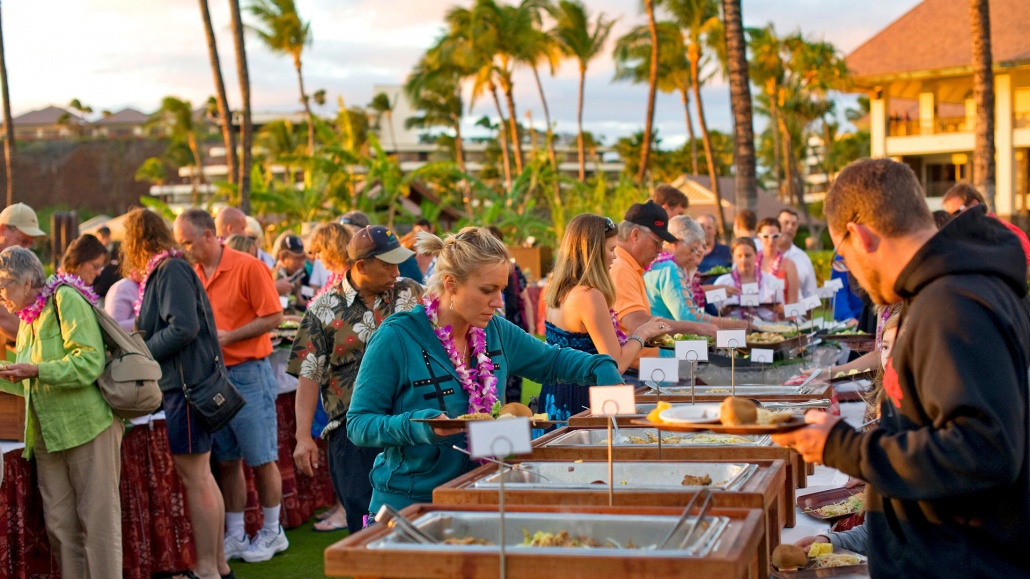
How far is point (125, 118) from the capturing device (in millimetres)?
96938

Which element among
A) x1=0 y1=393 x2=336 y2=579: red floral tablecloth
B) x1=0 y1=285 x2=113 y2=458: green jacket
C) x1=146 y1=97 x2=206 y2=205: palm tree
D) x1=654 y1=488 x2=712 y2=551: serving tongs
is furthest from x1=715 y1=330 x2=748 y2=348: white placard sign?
x1=146 y1=97 x2=206 y2=205: palm tree

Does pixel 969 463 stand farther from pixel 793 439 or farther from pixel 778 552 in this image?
pixel 778 552

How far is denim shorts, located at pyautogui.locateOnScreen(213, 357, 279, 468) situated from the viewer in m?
5.58

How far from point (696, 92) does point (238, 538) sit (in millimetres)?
34975

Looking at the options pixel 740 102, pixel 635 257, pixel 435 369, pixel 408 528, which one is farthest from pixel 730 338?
pixel 740 102

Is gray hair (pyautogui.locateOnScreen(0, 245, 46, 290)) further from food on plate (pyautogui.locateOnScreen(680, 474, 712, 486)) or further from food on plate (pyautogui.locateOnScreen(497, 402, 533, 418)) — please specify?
food on plate (pyautogui.locateOnScreen(680, 474, 712, 486))

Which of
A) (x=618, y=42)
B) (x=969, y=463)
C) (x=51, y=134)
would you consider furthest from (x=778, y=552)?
(x=51, y=134)

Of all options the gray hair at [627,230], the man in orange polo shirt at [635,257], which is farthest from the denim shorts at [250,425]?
the gray hair at [627,230]

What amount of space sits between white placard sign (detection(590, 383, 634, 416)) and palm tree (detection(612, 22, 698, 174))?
38999mm

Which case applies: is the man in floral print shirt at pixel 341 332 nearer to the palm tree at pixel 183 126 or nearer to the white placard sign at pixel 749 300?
the white placard sign at pixel 749 300

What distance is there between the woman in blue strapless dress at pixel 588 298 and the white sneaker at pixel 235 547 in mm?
2449

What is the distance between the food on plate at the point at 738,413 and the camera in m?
2.24

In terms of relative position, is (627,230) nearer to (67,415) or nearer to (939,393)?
(67,415)

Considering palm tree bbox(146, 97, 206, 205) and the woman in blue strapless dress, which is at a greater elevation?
palm tree bbox(146, 97, 206, 205)
